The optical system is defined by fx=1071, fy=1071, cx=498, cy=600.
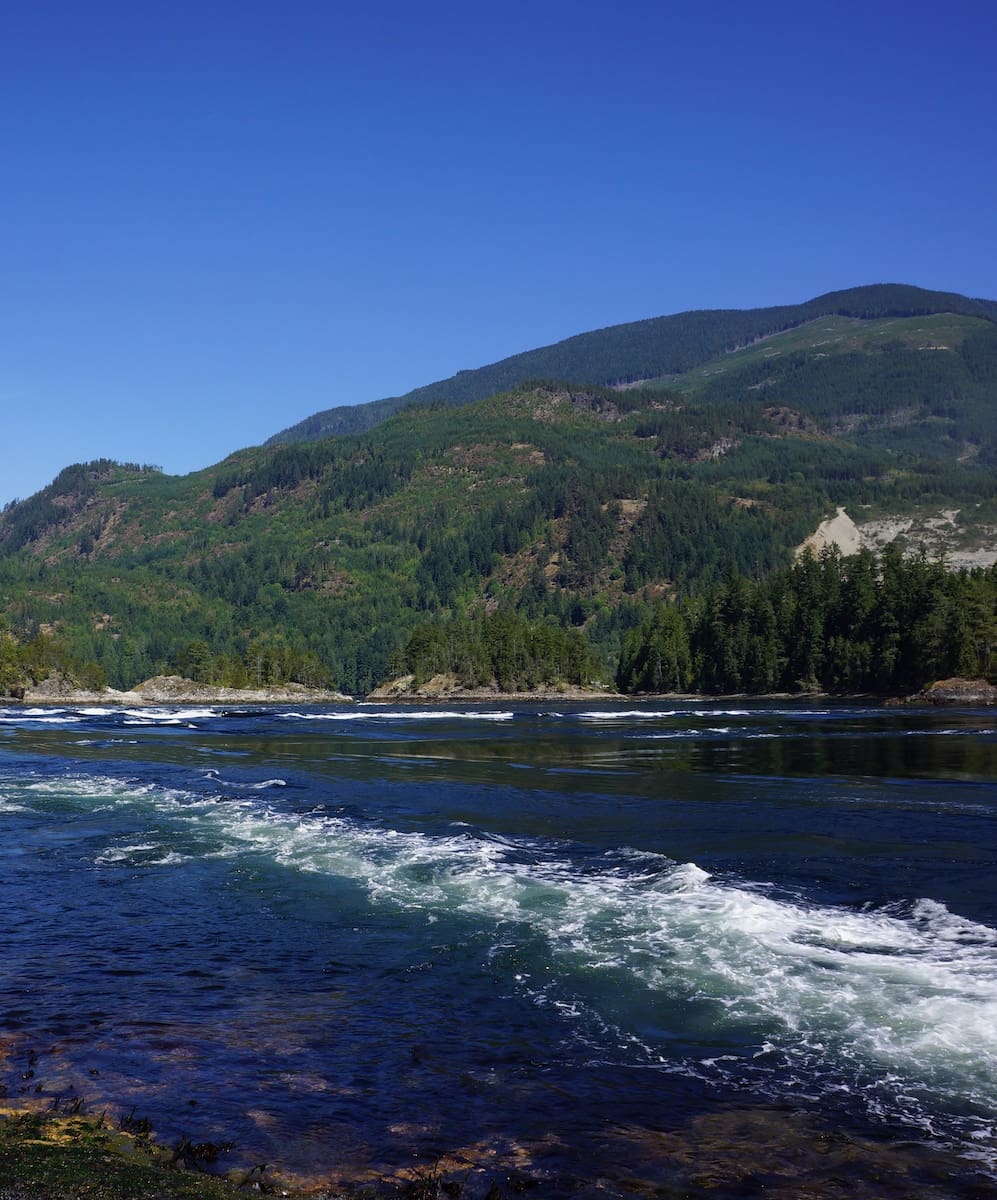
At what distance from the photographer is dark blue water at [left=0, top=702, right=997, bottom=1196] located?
10938mm

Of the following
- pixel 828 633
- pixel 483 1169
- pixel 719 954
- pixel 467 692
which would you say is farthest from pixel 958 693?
pixel 483 1169

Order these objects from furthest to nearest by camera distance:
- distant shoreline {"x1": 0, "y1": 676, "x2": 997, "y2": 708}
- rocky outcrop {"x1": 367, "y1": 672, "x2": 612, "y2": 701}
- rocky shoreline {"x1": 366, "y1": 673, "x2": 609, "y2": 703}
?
1. rocky outcrop {"x1": 367, "y1": 672, "x2": 612, "y2": 701}
2. rocky shoreline {"x1": 366, "y1": 673, "x2": 609, "y2": 703}
3. distant shoreline {"x1": 0, "y1": 676, "x2": 997, "y2": 708}

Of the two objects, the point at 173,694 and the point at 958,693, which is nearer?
the point at 958,693

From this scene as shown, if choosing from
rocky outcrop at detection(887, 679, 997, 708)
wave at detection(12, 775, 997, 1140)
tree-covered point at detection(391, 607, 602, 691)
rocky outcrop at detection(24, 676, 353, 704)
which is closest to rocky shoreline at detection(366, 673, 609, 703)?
tree-covered point at detection(391, 607, 602, 691)


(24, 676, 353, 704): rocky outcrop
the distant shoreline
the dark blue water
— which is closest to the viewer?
the dark blue water

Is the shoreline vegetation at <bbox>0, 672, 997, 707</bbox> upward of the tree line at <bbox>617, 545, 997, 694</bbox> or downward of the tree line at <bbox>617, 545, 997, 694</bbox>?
downward

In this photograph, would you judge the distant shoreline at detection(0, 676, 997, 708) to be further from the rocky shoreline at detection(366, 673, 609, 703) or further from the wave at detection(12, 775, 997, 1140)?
the wave at detection(12, 775, 997, 1140)

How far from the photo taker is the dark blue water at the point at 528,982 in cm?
1094

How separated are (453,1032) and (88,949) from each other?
7.40 m

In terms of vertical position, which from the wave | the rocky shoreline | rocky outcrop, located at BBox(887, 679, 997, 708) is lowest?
the rocky shoreline

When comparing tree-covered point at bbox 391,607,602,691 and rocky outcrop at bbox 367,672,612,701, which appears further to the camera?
tree-covered point at bbox 391,607,602,691

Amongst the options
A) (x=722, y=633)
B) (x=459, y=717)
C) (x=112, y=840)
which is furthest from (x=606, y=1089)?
(x=722, y=633)

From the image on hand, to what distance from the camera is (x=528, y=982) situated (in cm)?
1638

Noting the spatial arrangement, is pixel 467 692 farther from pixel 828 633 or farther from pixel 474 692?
pixel 828 633
